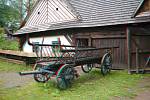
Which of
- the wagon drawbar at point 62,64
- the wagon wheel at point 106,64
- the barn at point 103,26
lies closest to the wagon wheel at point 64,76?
the wagon drawbar at point 62,64

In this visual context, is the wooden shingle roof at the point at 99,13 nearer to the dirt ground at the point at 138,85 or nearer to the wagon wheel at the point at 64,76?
the dirt ground at the point at 138,85

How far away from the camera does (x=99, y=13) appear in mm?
13680

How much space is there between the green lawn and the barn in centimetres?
275

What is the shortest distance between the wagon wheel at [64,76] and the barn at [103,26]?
4.52 m

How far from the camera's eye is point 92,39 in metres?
13.9

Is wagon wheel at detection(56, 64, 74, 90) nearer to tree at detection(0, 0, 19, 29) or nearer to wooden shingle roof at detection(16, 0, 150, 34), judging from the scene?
wooden shingle roof at detection(16, 0, 150, 34)

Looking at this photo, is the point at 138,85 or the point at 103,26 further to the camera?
the point at 103,26

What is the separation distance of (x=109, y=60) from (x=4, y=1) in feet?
117

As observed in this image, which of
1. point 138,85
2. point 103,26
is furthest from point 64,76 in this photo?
point 103,26

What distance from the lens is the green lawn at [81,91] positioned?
23.8 ft

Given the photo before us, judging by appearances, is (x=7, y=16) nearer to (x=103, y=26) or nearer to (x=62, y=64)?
(x=103, y=26)

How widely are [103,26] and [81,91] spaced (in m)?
6.03

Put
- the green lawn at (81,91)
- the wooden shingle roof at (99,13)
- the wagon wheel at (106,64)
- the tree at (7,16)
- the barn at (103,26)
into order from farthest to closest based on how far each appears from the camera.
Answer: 1. the tree at (7,16)
2. the wooden shingle roof at (99,13)
3. the barn at (103,26)
4. the wagon wheel at (106,64)
5. the green lawn at (81,91)

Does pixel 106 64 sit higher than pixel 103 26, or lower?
lower
